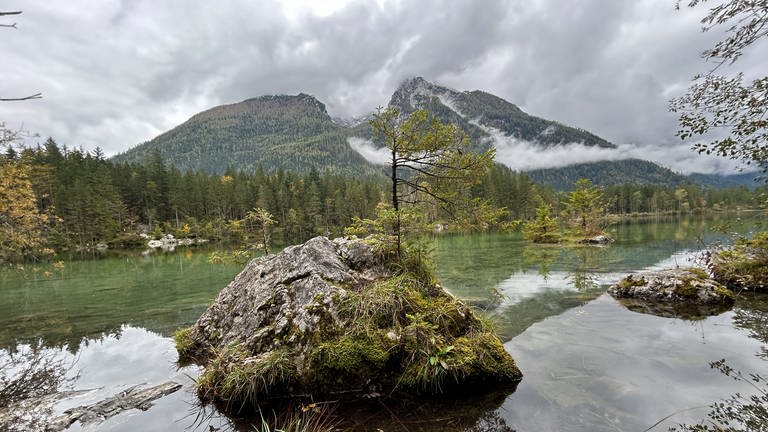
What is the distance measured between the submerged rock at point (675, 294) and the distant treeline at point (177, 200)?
4492 cm

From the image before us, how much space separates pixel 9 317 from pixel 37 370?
9.84 metres

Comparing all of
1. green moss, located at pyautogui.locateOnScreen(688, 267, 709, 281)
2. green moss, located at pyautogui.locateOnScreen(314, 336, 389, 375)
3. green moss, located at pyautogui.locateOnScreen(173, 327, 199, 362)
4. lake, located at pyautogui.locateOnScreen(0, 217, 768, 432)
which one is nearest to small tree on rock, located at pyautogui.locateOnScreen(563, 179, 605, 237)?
lake, located at pyautogui.locateOnScreen(0, 217, 768, 432)

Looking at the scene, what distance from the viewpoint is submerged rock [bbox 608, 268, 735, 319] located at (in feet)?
36.7

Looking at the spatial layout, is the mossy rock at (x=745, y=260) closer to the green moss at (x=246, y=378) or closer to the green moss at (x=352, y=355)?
the green moss at (x=352, y=355)

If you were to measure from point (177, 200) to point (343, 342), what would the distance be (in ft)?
290

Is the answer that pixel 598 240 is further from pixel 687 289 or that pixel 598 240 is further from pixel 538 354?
pixel 538 354

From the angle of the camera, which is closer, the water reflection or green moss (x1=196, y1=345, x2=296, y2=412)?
green moss (x1=196, y1=345, x2=296, y2=412)

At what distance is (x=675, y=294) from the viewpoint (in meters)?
12.2

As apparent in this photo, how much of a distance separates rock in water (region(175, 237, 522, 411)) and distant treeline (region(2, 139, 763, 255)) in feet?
174

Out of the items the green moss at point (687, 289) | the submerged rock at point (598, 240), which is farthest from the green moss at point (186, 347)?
the submerged rock at point (598, 240)

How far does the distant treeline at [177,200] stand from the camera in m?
62.4

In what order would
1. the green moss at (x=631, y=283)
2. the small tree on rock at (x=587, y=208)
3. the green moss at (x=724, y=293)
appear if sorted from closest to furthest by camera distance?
the green moss at (x=724, y=293)
the green moss at (x=631, y=283)
the small tree on rock at (x=587, y=208)

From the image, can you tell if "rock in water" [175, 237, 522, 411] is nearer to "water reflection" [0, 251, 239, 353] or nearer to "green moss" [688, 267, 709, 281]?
"water reflection" [0, 251, 239, 353]

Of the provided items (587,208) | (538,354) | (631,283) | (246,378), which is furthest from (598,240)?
(246,378)
